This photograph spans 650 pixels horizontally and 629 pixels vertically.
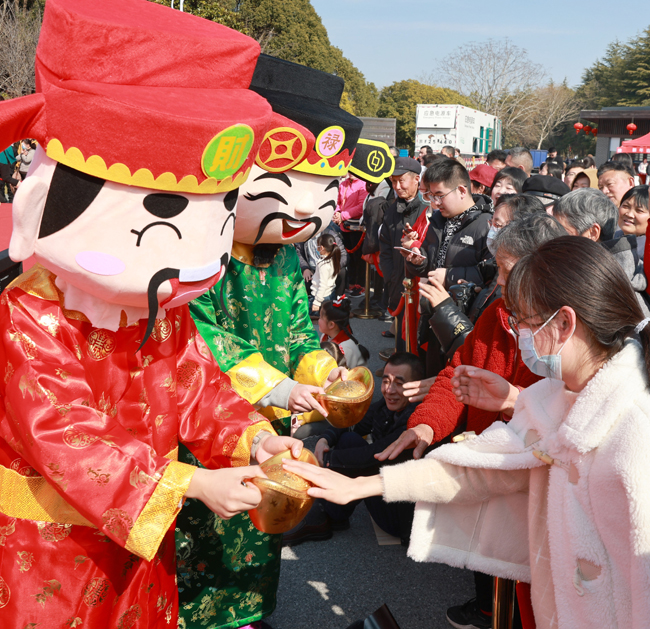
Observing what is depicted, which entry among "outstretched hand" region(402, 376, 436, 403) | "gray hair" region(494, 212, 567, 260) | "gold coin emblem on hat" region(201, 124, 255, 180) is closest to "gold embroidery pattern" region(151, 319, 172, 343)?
"gold coin emblem on hat" region(201, 124, 255, 180)

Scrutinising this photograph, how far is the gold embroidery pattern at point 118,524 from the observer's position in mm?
1543

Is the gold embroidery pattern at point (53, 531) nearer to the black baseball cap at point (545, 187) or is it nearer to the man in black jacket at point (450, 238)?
the man in black jacket at point (450, 238)

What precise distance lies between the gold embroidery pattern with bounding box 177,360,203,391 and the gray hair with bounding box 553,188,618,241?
2133 mm

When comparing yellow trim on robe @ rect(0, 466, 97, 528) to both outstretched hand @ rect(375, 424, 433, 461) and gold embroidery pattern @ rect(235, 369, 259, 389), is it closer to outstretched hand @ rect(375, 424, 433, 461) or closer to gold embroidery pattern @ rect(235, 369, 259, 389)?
gold embroidery pattern @ rect(235, 369, 259, 389)

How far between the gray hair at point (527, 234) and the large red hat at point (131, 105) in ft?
4.25

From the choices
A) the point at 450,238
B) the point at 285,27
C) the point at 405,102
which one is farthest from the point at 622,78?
the point at 450,238

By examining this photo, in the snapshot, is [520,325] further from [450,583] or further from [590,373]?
[450,583]

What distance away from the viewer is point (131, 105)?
4.70ft

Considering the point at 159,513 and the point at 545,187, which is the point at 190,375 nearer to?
the point at 159,513

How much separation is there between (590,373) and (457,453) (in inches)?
17.5

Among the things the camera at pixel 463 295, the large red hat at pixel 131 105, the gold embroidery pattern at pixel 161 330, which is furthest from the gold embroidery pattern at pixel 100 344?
the camera at pixel 463 295

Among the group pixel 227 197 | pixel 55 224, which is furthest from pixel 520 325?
pixel 55 224

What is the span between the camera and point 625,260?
3.41 metres

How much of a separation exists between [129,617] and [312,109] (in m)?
1.73
